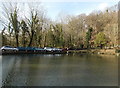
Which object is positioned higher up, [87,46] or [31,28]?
[31,28]

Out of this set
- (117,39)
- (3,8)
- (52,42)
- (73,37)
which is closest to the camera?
(3,8)

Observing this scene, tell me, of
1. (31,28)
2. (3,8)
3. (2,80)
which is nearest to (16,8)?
(3,8)

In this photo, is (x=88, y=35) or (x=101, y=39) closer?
(x=101, y=39)

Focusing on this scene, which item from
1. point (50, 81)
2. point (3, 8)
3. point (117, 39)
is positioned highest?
point (3, 8)

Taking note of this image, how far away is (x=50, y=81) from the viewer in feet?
32.7

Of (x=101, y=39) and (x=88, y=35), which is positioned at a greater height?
(x=88, y=35)

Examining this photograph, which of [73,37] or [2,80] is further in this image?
[73,37]

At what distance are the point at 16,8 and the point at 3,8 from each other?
2108 millimetres

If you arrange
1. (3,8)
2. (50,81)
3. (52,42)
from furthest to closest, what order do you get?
(52,42) < (3,8) < (50,81)

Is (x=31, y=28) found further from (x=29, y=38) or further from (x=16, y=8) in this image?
(x=16, y=8)

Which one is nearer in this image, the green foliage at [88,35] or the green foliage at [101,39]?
the green foliage at [101,39]

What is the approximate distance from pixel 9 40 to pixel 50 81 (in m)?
26.1

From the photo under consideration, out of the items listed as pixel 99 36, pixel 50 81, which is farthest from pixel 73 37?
pixel 50 81

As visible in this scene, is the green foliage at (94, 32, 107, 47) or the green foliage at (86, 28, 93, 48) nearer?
the green foliage at (94, 32, 107, 47)
